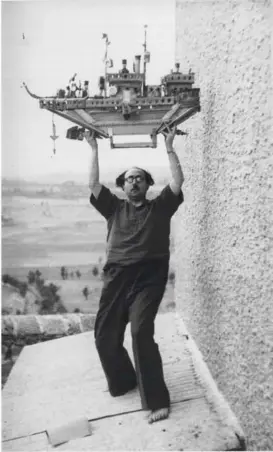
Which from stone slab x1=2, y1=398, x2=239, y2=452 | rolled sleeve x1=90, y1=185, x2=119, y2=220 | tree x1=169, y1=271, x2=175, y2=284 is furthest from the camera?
tree x1=169, y1=271, x2=175, y2=284

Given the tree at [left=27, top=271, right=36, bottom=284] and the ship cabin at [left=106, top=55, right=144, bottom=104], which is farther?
the tree at [left=27, top=271, right=36, bottom=284]

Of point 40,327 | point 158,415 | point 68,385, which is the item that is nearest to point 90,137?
point 158,415

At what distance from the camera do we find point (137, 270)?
2.55 metres

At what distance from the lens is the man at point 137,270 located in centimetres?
242

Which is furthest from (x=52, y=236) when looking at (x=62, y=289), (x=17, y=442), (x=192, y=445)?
(x=192, y=445)

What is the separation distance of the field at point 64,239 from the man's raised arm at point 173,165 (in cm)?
149

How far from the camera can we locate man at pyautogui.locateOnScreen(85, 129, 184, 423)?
2.42 meters

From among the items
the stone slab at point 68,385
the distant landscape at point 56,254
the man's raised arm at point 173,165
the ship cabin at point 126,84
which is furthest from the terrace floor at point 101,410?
the ship cabin at point 126,84

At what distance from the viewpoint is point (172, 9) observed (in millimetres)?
2654

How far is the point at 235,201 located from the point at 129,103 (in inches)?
26.2

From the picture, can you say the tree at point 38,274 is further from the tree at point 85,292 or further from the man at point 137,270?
the man at point 137,270

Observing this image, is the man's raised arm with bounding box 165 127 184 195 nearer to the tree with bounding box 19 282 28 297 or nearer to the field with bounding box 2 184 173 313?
the field with bounding box 2 184 173 313

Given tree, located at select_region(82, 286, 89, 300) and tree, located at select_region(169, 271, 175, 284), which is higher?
tree, located at select_region(169, 271, 175, 284)

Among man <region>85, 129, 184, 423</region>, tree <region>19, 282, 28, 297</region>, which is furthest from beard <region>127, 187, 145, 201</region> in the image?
tree <region>19, 282, 28, 297</region>
